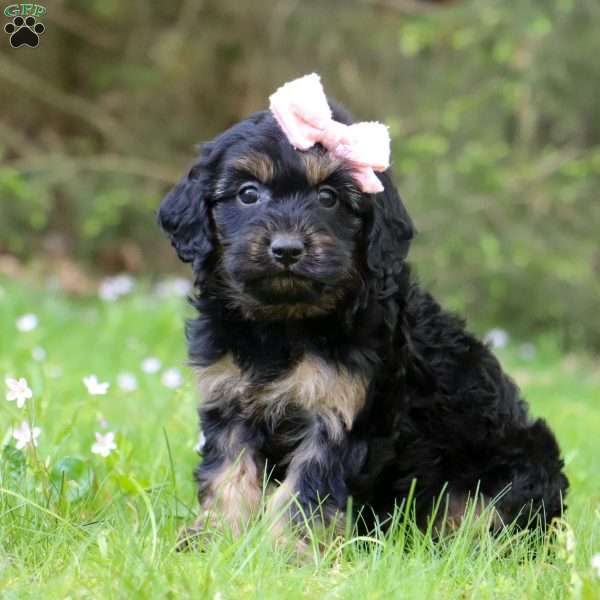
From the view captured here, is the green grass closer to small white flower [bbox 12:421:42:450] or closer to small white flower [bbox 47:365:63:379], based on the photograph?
small white flower [bbox 12:421:42:450]

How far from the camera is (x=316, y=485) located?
12.5ft

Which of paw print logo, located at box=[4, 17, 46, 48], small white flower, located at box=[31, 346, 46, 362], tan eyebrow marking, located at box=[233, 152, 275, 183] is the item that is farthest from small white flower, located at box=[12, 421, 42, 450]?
paw print logo, located at box=[4, 17, 46, 48]

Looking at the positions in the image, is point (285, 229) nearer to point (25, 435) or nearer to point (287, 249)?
point (287, 249)

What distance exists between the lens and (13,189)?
34.5ft

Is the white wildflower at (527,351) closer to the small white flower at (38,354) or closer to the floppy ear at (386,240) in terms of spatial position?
the small white flower at (38,354)

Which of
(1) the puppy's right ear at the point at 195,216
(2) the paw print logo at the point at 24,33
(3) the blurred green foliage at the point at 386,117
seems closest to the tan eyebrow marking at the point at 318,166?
(1) the puppy's right ear at the point at 195,216

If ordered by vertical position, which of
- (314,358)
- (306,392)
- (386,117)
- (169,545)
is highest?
(386,117)

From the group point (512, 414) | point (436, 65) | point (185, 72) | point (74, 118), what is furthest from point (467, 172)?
point (512, 414)

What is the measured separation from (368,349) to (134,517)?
38.4 inches

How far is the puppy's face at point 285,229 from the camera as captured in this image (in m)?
3.72

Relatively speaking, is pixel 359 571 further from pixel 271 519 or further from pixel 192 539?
pixel 192 539

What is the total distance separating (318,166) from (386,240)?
364mm

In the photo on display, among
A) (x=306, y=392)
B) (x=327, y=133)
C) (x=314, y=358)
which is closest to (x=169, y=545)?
(x=306, y=392)

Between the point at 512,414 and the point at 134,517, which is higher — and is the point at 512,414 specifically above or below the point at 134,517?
above
